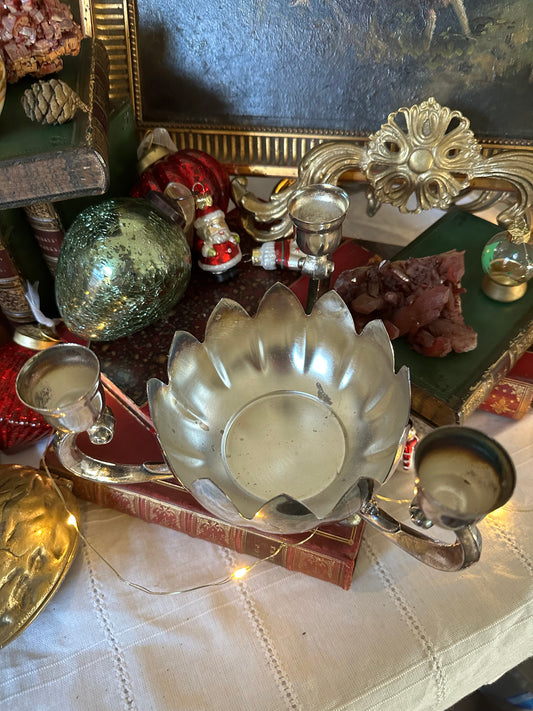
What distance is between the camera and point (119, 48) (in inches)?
27.7

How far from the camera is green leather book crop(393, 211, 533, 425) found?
1.83 ft

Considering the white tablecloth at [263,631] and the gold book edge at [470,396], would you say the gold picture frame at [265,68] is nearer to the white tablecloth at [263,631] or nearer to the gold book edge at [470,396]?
the gold book edge at [470,396]

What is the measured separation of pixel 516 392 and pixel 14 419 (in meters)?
0.52

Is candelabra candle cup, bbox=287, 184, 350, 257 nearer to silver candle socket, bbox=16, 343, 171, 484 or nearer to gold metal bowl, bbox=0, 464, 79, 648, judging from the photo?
silver candle socket, bbox=16, 343, 171, 484

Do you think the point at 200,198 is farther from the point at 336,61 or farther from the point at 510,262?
the point at 510,262

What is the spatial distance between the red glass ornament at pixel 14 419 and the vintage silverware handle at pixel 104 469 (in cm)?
14

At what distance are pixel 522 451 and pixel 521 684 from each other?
41 centimetres

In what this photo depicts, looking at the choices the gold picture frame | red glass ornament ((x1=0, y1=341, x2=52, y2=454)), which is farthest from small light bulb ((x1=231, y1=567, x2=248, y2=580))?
the gold picture frame

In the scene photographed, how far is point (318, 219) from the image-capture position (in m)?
0.54

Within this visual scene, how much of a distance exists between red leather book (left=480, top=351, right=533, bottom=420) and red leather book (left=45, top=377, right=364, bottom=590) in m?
0.22

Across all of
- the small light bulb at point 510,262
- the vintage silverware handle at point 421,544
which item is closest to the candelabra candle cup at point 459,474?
the vintage silverware handle at point 421,544

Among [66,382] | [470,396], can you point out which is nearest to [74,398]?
[66,382]

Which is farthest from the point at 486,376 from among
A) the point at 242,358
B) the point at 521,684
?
the point at 521,684

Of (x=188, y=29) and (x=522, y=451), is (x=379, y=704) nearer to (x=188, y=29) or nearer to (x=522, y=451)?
(x=522, y=451)
